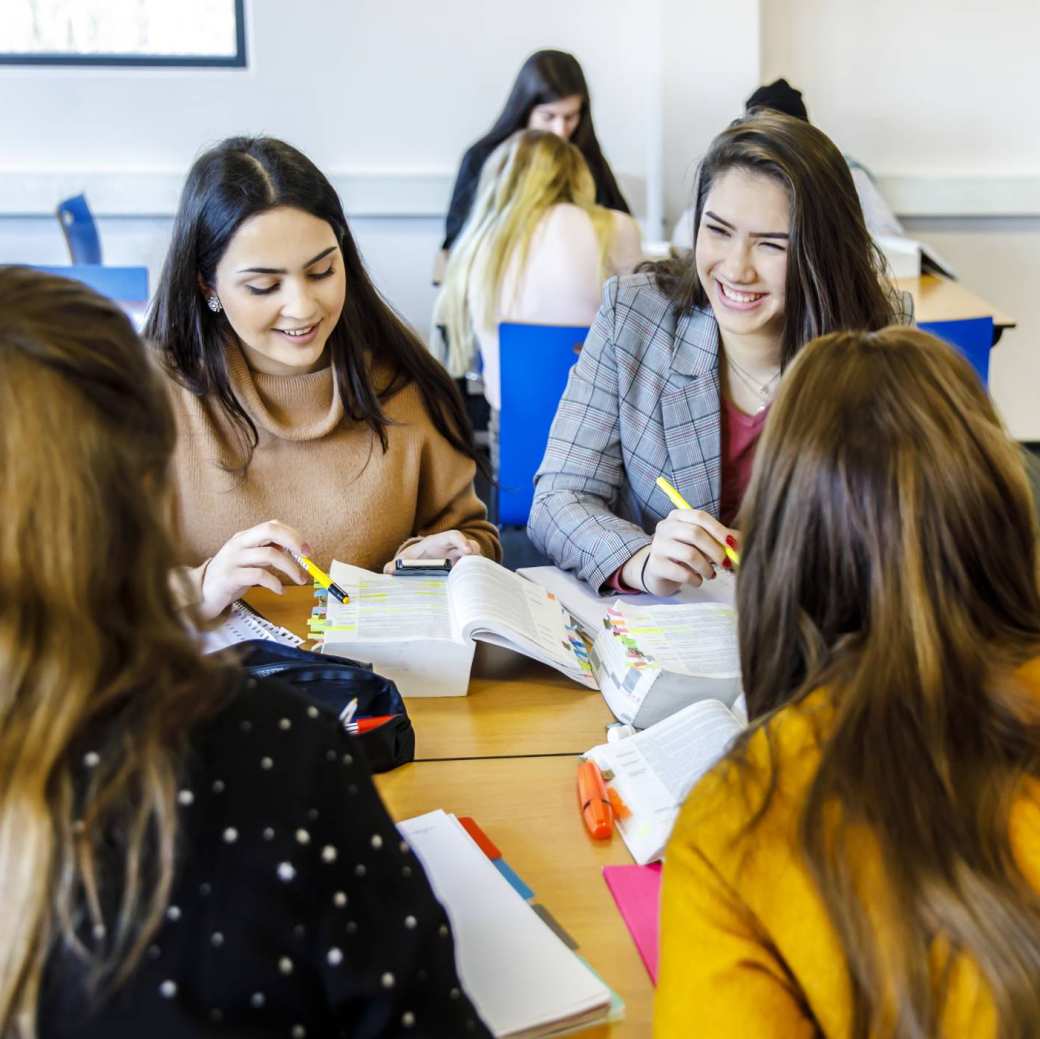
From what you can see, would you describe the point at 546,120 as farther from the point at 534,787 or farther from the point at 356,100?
the point at 534,787

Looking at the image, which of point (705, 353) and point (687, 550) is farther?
point (705, 353)

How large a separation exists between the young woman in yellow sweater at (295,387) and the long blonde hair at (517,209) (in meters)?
1.19

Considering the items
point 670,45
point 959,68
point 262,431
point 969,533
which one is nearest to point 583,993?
point 969,533

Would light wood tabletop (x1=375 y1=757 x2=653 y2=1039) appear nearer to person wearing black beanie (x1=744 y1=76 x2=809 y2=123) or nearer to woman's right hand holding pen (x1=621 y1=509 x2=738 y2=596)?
woman's right hand holding pen (x1=621 y1=509 x2=738 y2=596)

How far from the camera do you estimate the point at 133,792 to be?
2.38ft

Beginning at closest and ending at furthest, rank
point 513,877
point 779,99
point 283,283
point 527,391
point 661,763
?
1. point 513,877
2. point 661,763
3. point 283,283
4. point 527,391
5. point 779,99

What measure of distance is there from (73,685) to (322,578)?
0.83 meters

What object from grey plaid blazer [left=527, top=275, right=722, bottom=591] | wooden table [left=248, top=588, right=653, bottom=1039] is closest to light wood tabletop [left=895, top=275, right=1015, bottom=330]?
grey plaid blazer [left=527, top=275, right=722, bottom=591]

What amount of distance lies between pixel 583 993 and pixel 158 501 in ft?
Result: 1.65

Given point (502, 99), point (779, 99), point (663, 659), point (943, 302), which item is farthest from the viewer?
point (502, 99)

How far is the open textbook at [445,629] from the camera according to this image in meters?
1.45

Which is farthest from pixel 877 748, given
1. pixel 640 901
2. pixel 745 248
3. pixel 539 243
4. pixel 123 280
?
pixel 123 280

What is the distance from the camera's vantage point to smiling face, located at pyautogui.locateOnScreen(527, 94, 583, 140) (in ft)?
12.7

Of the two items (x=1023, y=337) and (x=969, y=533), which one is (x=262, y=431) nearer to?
(x=969, y=533)
